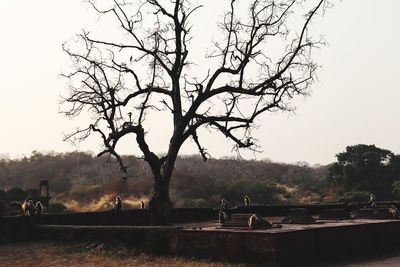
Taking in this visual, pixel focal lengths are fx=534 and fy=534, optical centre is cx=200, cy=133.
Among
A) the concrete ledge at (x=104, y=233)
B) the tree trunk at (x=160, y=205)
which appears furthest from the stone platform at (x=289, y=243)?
the tree trunk at (x=160, y=205)

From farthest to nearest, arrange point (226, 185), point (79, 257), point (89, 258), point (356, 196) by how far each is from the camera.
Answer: point (226, 185), point (356, 196), point (79, 257), point (89, 258)

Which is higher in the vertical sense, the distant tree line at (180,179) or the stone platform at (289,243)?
the distant tree line at (180,179)

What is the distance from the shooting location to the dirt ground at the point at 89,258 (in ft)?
40.1

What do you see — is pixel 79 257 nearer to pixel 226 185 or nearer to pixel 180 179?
pixel 226 185

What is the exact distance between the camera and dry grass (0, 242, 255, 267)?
12.8 meters

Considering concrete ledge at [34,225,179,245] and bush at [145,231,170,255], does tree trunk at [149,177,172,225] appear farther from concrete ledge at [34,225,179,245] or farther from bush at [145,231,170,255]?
bush at [145,231,170,255]

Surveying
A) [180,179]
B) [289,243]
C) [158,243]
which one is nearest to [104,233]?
[158,243]

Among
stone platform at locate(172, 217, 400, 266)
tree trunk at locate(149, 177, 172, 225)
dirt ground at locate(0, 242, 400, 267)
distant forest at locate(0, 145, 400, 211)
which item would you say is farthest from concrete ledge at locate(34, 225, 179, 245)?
distant forest at locate(0, 145, 400, 211)

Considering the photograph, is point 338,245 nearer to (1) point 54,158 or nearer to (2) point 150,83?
(2) point 150,83

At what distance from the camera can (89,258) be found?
549 inches

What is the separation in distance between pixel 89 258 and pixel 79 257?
0.40 m

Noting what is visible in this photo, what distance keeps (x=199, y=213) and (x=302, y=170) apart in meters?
64.1

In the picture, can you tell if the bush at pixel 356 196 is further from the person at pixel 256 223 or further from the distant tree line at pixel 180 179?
the person at pixel 256 223

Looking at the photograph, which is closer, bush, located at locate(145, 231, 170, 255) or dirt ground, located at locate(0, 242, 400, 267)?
dirt ground, located at locate(0, 242, 400, 267)
